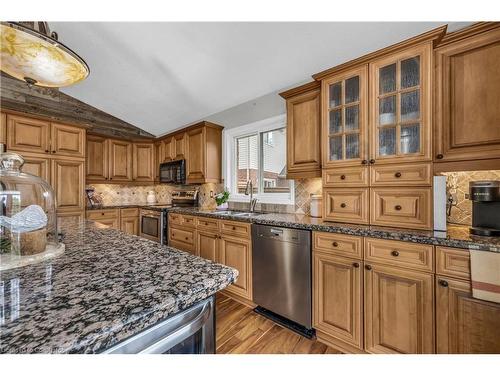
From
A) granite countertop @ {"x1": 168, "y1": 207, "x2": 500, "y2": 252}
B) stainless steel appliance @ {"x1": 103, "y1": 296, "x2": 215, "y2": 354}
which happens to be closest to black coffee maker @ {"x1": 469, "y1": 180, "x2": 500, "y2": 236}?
granite countertop @ {"x1": 168, "y1": 207, "x2": 500, "y2": 252}

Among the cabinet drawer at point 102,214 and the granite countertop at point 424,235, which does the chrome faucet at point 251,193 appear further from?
the cabinet drawer at point 102,214

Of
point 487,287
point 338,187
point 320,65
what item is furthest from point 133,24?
point 487,287

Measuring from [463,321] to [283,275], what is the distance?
3.70 feet

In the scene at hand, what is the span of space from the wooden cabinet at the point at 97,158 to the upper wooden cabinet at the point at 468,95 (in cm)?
452

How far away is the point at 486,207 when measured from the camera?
133 cm

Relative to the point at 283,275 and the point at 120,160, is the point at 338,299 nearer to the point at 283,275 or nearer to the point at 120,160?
the point at 283,275

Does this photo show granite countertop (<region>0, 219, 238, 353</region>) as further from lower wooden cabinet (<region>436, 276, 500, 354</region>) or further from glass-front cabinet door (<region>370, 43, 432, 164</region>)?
glass-front cabinet door (<region>370, 43, 432, 164</region>)

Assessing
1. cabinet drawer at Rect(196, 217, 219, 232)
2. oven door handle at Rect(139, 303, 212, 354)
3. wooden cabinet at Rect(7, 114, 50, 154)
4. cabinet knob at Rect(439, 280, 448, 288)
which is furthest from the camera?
wooden cabinet at Rect(7, 114, 50, 154)

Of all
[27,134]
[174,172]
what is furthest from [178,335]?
[27,134]

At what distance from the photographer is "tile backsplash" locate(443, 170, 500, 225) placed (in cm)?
157

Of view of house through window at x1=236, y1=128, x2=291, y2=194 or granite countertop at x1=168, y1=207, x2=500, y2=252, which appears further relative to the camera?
view of house through window at x1=236, y1=128, x2=291, y2=194

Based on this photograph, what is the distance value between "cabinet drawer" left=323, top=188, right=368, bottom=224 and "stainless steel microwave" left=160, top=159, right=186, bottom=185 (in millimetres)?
2463

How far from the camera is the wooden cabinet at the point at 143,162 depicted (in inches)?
165

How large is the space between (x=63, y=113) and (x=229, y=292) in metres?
3.98
